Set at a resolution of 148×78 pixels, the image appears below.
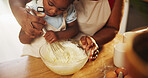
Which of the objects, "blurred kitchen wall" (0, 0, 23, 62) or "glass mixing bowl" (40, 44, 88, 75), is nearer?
"glass mixing bowl" (40, 44, 88, 75)

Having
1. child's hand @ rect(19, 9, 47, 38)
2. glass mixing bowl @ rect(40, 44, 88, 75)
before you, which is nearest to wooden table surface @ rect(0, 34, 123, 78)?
glass mixing bowl @ rect(40, 44, 88, 75)

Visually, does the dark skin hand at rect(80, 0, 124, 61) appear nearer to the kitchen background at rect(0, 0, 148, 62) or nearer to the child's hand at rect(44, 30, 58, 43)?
the child's hand at rect(44, 30, 58, 43)

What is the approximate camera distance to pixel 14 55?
658 millimetres

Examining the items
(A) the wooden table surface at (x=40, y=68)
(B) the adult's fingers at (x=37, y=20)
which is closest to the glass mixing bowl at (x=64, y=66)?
(A) the wooden table surface at (x=40, y=68)

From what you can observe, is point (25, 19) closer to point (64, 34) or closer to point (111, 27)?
point (64, 34)

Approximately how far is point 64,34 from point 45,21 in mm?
103

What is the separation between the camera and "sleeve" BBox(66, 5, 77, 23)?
589mm

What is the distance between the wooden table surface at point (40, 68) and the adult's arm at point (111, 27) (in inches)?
2.4

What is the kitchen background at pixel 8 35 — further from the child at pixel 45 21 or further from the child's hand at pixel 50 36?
the child's hand at pixel 50 36

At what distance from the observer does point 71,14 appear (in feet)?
1.95

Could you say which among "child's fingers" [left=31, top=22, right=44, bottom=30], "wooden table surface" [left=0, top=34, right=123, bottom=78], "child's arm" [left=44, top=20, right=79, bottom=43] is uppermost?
"child's fingers" [left=31, top=22, right=44, bottom=30]

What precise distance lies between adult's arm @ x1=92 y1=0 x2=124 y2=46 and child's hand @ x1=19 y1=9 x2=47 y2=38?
0.24 meters

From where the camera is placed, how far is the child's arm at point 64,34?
0.57 metres

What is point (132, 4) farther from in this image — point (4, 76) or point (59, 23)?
point (4, 76)
